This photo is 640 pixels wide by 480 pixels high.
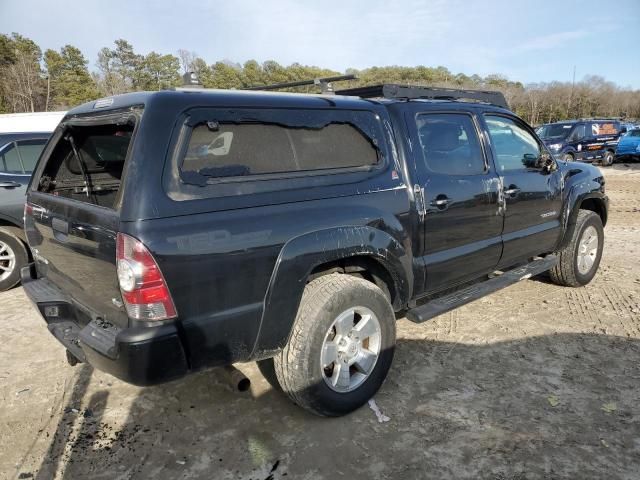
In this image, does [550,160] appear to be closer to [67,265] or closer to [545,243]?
[545,243]

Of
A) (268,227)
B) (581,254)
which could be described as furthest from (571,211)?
(268,227)

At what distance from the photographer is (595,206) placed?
17.1ft

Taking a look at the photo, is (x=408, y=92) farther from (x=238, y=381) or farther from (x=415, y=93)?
(x=238, y=381)

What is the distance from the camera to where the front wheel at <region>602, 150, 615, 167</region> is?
61.5 feet

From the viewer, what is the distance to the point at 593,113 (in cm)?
4888


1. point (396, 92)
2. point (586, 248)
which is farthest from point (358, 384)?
point (586, 248)

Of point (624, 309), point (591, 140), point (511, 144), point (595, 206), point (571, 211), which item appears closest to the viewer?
point (511, 144)

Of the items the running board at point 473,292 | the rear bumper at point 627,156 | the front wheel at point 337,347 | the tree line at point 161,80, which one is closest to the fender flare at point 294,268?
the front wheel at point 337,347

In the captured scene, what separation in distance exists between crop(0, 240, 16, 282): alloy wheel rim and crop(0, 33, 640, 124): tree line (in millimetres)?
27986

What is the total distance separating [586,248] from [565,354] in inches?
76.5

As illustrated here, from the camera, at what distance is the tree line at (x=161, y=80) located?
3638cm

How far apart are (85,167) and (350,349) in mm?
2207

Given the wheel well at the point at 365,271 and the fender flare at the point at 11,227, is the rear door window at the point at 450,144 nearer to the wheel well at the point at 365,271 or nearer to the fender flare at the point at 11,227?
the wheel well at the point at 365,271

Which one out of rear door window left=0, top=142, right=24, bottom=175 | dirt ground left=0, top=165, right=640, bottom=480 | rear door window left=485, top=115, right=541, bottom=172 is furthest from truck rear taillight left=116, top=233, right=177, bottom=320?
rear door window left=0, top=142, right=24, bottom=175
